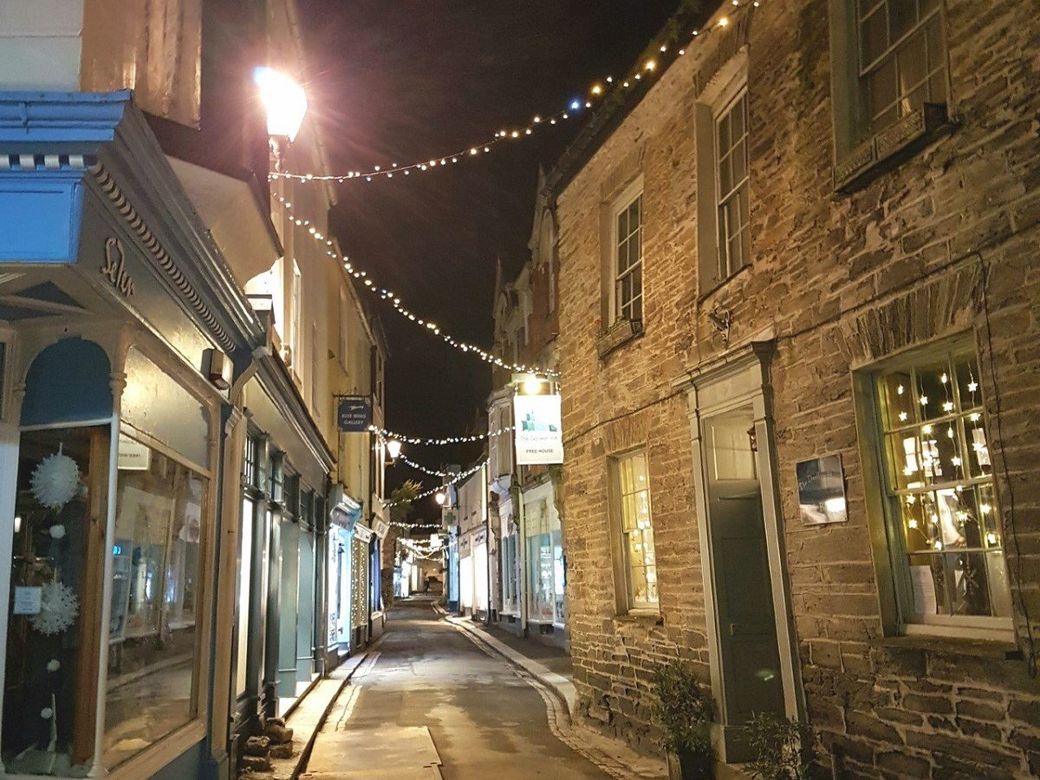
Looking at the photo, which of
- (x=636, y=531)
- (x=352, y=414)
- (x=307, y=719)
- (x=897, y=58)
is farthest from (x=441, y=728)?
(x=897, y=58)

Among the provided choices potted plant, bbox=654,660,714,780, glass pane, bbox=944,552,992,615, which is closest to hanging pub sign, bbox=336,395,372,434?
potted plant, bbox=654,660,714,780

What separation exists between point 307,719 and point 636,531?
205 inches

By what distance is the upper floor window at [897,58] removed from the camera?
19.6 feet

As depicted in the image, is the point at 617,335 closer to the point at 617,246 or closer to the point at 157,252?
the point at 617,246

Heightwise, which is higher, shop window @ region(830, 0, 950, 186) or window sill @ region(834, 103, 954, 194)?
shop window @ region(830, 0, 950, 186)

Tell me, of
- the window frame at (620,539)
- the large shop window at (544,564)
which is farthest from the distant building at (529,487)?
the window frame at (620,539)

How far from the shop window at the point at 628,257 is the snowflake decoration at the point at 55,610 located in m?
6.83

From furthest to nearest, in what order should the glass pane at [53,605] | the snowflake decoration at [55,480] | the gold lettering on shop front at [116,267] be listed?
the snowflake decoration at [55,480], the glass pane at [53,605], the gold lettering on shop front at [116,267]

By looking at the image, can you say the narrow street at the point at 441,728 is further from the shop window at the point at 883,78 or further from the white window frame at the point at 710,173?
the shop window at the point at 883,78

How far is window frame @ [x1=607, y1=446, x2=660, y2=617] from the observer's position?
10.4m

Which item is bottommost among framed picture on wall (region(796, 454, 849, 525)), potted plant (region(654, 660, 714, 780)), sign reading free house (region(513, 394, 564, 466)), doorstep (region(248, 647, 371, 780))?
doorstep (region(248, 647, 371, 780))

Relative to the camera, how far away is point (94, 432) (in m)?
5.15

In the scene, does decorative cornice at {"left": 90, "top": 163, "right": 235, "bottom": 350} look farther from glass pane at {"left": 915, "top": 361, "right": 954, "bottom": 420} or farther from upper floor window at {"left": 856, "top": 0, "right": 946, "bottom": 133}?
glass pane at {"left": 915, "top": 361, "right": 954, "bottom": 420}

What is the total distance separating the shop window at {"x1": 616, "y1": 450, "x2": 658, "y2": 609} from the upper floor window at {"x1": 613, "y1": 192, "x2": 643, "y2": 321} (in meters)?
1.81
